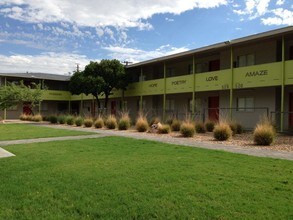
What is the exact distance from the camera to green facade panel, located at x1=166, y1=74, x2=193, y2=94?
26934 mm

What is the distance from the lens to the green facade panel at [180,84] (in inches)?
1060

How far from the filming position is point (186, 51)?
86.2 feet

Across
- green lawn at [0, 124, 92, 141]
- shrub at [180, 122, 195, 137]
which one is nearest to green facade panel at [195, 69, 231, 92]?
shrub at [180, 122, 195, 137]

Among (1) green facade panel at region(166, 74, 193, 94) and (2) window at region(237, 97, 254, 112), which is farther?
(1) green facade panel at region(166, 74, 193, 94)

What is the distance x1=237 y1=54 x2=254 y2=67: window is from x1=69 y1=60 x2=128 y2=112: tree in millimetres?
12564

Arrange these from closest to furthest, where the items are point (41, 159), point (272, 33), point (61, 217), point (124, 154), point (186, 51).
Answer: point (61, 217) → point (41, 159) → point (124, 154) → point (272, 33) → point (186, 51)

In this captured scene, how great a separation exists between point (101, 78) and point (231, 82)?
14.1 meters

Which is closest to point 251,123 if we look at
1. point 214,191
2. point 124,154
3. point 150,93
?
point 150,93

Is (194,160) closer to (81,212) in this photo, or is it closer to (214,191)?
(214,191)

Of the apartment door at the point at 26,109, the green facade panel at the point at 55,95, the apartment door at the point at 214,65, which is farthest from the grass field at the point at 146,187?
the apartment door at the point at 26,109

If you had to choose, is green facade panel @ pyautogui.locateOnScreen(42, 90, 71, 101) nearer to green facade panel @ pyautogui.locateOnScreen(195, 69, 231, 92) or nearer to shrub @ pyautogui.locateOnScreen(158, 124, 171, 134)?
green facade panel @ pyautogui.locateOnScreen(195, 69, 231, 92)

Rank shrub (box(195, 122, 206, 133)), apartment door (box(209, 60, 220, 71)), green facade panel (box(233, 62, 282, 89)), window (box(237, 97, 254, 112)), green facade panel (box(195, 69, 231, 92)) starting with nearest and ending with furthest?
1. shrub (box(195, 122, 206, 133))
2. green facade panel (box(233, 62, 282, 89))
3. green facade panel (box(195, 69, 231, 92))
4. window (box(237, 97, 254, 112))
5. apartment door (box(209, 60, 220, 71))

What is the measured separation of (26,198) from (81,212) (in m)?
1.26

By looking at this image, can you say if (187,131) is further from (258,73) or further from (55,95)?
(55,95)
